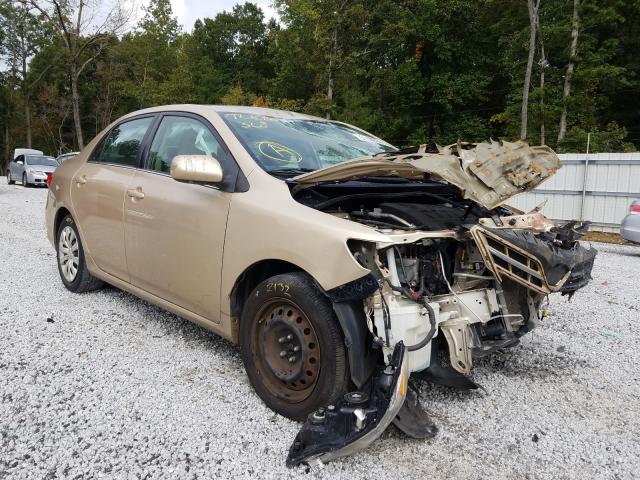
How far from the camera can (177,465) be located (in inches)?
90.2

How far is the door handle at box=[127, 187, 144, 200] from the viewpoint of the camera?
11.8 feet

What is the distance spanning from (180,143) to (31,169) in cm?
2135

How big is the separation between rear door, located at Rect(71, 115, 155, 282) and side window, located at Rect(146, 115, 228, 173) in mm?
232

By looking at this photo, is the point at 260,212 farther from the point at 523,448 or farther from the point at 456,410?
the point at 523,448

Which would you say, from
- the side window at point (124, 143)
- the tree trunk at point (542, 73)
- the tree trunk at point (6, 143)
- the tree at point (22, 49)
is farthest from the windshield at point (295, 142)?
the tree trunk at point (6, 143)

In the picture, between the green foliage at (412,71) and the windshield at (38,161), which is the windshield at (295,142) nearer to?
the green foliage at (412,71)

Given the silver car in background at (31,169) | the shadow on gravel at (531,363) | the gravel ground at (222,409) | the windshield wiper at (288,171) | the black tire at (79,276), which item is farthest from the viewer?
the silver car in background at (31,169)

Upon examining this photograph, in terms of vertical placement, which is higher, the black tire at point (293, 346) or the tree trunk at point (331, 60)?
the tree trunk at point (331, 60)

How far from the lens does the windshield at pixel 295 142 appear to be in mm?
3189

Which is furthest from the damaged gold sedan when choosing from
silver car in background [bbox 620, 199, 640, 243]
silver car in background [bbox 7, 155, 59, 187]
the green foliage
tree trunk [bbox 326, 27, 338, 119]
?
tree trunk [bbox 326, 27, 338, 119]

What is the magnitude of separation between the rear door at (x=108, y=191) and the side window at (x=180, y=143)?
0.23 meters

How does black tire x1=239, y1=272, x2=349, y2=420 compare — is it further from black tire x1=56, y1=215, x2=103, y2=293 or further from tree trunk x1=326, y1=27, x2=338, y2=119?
tree trunk x1=326, y1=27, x2=338, y2=119

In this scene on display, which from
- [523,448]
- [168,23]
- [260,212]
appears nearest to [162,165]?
[260,212]

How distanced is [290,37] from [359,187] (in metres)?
33.7
